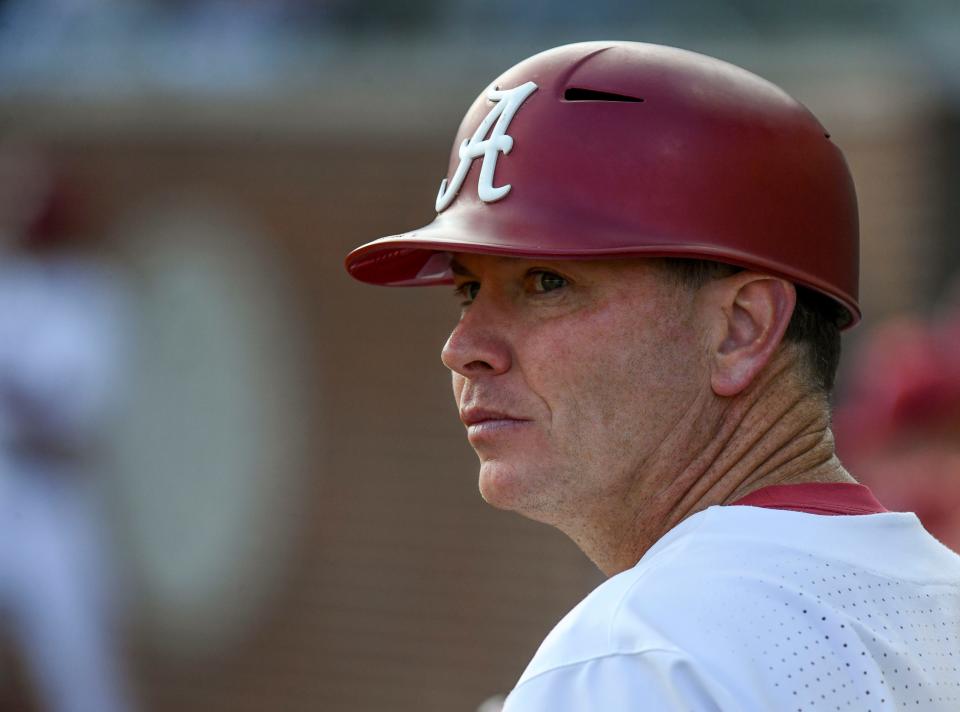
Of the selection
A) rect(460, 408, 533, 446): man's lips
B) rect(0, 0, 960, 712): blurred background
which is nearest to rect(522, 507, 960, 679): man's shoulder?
rect(460, 408, 533, 446): man's lips

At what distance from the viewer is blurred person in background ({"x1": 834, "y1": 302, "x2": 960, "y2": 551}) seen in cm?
447

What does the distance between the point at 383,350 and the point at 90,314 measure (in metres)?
1.82

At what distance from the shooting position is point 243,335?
8.69 meters

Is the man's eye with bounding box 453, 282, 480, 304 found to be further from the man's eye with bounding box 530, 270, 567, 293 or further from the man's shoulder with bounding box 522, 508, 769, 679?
the man's shoulder with bounding box 522, 508, 769, 679

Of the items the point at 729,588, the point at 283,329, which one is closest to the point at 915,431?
the point at 729,588

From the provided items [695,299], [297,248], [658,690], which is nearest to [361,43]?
[297,248]

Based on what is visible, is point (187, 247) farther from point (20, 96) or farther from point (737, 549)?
point (737, 549)

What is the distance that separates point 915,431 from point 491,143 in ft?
10.1

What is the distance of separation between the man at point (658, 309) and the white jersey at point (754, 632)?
0.01 meters

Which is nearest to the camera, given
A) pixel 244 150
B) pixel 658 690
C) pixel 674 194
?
pixel 658 690

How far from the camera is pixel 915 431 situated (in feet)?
15.8

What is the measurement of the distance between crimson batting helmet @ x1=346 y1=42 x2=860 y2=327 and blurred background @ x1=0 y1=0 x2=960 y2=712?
476cm

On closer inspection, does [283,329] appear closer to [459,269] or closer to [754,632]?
[459,269]

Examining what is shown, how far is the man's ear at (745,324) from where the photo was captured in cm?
212
